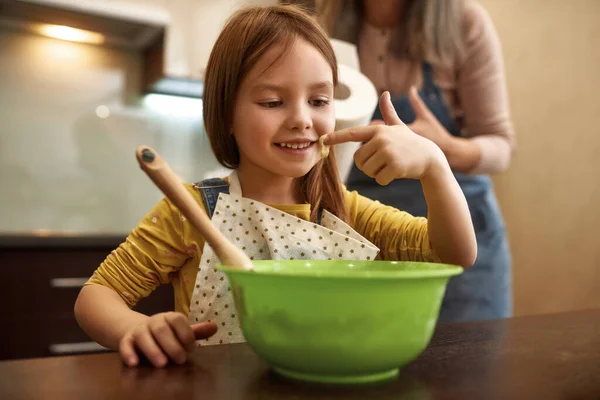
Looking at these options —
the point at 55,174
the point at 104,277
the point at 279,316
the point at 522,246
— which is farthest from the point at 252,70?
the point at 55,174

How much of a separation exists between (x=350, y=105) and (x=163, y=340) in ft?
1.94

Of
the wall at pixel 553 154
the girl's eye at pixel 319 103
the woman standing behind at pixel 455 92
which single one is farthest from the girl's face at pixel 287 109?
the wall at pixel 553 154

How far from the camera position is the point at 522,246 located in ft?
7.29

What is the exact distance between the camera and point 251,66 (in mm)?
786

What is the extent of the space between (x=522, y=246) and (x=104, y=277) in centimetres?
186

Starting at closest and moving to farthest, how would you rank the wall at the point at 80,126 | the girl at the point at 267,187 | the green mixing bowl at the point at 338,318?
the green mixing bowl at the point at 338,318 → the girl at the point at 267,187 → the wall at the point at 80,126

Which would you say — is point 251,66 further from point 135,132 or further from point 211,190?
point 135,132

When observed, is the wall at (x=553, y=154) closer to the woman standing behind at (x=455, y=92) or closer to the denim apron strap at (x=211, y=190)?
the woman standing behind at (x=455, y=92)

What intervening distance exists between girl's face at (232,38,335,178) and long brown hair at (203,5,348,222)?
19 millimetres

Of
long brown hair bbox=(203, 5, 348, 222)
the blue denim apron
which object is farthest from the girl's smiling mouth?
the blue denim apron

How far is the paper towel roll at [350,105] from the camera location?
960 mm

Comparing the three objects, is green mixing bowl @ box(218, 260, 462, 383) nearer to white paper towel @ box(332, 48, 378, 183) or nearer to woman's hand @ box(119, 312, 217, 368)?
woman's hand @ box(119, 312, 217, 368)

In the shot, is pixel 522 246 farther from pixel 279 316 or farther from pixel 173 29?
pixel 279 316

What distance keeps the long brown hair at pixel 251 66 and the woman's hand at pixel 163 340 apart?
355mm
